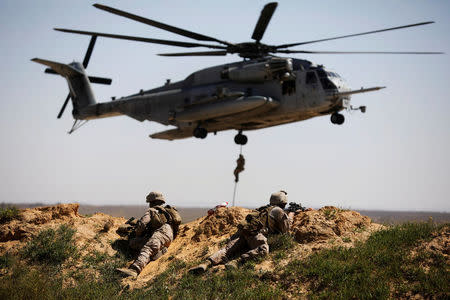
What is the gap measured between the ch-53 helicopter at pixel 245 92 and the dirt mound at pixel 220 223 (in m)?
5.19

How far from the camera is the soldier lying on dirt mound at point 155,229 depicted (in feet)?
32.8

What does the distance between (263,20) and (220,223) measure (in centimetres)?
649

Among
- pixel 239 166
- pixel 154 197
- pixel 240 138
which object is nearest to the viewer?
pixel 154 197

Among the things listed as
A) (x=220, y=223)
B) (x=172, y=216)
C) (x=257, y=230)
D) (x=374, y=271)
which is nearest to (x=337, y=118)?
(x=220, y=223)

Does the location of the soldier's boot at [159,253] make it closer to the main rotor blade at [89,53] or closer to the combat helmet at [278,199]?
the combat helmet at [278,199]

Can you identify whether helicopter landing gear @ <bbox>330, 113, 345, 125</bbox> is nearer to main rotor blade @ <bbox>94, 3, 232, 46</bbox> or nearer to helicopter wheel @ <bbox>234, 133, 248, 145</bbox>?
helicopter wheel @ <bbox>234, 133, 248, 145</bbox>

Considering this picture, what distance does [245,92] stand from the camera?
1559 centimetres

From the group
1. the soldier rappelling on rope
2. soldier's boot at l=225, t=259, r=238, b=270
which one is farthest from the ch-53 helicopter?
soldier's boot at l=225, t=259, r=238, b=270

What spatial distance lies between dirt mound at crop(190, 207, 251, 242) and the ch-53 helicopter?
519cm

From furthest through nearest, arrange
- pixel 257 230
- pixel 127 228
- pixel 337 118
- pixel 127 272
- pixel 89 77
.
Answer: pixel 89 77 < pixel 337 118 < pixel 127 228 < pixel 127 272 < pixel 257 230

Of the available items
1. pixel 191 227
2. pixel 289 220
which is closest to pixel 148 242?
pixel 191 227

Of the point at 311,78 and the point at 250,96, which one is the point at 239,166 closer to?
the point at 250,96

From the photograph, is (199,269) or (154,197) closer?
(199,269)

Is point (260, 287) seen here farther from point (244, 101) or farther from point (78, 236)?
point (244, 101)
